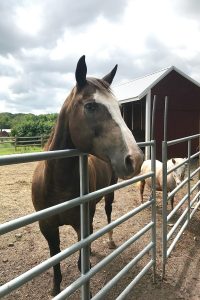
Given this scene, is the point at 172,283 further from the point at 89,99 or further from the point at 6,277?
the point at 89,99

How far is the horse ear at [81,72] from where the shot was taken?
2.38m

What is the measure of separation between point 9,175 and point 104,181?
27.6 ft

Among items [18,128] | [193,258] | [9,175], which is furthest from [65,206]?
[18,128]

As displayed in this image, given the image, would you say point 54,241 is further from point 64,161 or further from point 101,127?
point 101,127

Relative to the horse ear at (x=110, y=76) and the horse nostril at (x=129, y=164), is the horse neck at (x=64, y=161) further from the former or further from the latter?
the horse nostril at (x=129, y=164)

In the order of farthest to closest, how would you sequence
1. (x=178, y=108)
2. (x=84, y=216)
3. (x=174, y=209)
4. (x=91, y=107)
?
(x=178, y=108) → (x=174, y=209) → (x=91, y=107) → (x=84, y=216)

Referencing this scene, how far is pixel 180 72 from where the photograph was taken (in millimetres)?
15320

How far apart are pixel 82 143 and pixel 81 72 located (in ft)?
1.77

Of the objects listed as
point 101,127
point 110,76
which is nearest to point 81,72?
point 101,127

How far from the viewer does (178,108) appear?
1583 centimetres

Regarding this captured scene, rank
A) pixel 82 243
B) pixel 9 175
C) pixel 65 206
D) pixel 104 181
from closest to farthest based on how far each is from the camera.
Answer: pixel 65 206, pixel 82 243, pixel 104 181, pixel 9 175

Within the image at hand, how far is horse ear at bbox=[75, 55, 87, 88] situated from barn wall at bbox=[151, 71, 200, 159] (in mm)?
12553

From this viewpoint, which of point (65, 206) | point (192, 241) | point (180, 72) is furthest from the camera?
point (180, 72)

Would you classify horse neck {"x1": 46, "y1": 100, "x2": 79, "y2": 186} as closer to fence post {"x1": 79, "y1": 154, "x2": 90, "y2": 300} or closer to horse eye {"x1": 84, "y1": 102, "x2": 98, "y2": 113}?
horse eye {"x1": 84, "y1": 102, "x2": 98, "y2": 113}
